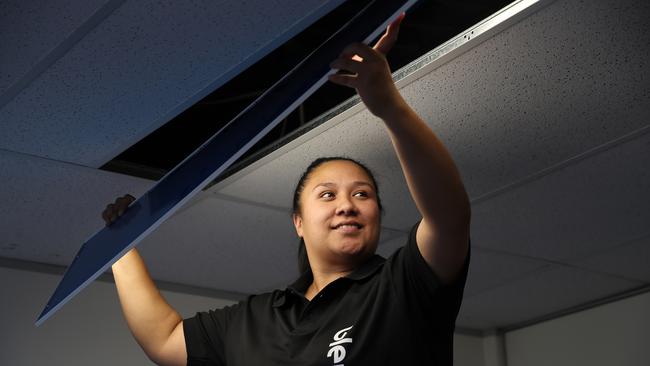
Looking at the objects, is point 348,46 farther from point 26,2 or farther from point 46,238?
point 46,238

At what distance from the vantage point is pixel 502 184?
2.62 m

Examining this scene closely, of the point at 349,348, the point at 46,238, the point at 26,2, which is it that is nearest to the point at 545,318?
the point at 46,238

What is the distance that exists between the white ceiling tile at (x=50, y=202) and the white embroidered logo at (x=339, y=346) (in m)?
1.16

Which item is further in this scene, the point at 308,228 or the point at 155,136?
the point at 155,136

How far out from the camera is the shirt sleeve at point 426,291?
1582 mm

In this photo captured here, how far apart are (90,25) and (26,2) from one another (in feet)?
0.46

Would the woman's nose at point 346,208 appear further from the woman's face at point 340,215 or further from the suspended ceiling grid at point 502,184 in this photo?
the suspended ceiling grid at point 502,184

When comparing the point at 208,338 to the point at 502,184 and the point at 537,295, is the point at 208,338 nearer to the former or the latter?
the point at 502,184

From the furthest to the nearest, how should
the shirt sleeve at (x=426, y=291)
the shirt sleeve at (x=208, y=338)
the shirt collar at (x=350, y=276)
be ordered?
the shirt sleeve at (x=208, y=338)
the shirt collar at (x=350, y=276)
the shirt sleeve at (x=426, y=291)

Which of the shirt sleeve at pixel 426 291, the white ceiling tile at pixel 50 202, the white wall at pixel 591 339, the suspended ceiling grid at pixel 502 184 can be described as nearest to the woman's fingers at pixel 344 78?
the shirt sleeve at pixel 426 291

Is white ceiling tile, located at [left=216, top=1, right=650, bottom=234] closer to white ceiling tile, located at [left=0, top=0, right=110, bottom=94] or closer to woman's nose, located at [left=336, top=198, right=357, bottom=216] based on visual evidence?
woman's nose, located at [left=336, top=198, right=357, bottom=216]

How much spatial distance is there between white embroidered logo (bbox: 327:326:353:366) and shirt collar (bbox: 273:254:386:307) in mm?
139

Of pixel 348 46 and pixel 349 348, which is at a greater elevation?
pixel 348 46

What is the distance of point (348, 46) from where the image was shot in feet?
4.45
